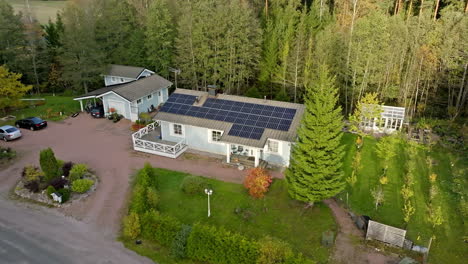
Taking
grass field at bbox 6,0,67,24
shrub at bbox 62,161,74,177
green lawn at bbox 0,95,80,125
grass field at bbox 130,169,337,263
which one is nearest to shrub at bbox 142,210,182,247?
grass field at bbox 130,169,337,263

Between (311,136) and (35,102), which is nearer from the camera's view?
(311,136)

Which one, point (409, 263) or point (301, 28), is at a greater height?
point (301, 28)

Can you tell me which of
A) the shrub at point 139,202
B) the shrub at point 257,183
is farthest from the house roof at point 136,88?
the shrub at point 257,183

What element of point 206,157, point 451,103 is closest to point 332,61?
point 451,103

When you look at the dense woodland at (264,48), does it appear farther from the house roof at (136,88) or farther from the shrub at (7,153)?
the shrub at (7,153)

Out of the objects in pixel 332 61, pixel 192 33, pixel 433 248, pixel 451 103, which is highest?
pixel 192 33

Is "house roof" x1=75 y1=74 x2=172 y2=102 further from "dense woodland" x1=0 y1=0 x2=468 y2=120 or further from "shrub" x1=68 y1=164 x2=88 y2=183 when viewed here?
"shrub" x1=68 y1=164 x2=88 y2=183

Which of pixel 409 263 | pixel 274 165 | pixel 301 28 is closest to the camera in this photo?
pixel 409 263

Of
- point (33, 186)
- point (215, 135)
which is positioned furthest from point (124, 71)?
point (33, 186)

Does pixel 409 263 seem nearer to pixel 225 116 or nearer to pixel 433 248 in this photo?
pixel 433 248
